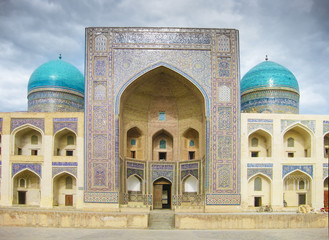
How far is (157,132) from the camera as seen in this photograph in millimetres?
17031

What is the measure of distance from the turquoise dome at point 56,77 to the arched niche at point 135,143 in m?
4.72

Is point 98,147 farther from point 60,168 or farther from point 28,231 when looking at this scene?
point 28,231

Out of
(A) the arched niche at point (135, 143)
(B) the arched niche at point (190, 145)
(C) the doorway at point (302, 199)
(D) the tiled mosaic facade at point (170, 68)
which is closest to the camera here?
(D) the tiled mosaic facade at point (170, 68)

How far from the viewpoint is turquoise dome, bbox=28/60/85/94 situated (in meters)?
19.0

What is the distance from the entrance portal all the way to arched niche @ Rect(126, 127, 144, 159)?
1.44 metres

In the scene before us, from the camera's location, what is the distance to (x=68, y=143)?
53.4 feet

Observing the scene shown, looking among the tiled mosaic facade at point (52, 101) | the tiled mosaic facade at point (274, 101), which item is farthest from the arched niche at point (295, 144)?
the tiled mosaic facade at point (52, 101)

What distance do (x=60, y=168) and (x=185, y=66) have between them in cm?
654

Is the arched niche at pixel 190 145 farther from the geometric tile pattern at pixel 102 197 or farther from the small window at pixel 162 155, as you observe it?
the geometric tile pattern at pixel 102 197

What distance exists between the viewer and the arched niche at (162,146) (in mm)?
17203

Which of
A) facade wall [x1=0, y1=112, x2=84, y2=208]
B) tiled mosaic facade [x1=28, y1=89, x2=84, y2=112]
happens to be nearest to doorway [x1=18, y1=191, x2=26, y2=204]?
facade wall [x1=0, y1=112, x2=84, y2=208]

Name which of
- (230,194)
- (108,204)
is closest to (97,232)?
(108,204)

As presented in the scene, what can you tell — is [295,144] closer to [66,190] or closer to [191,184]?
[191,184]

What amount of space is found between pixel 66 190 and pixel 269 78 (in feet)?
36.5
